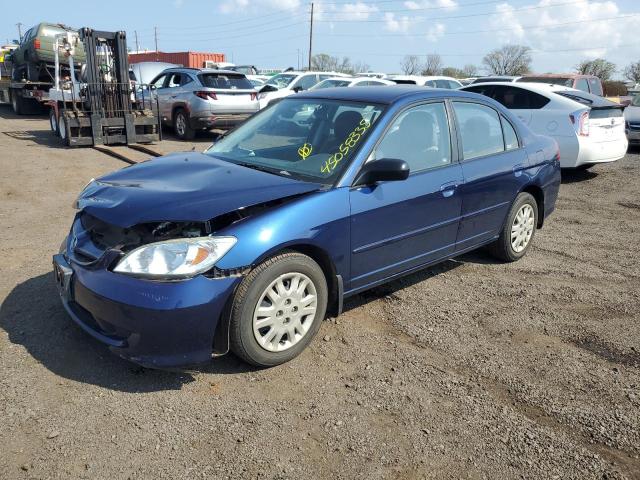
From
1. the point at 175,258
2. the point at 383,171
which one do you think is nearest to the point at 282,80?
the point at 383,171

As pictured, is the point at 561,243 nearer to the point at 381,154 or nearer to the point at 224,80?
the point at 381,154

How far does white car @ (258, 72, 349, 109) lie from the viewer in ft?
49.8

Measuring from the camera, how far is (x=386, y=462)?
8.37ft

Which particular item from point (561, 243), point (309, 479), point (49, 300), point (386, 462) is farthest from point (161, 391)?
point (561, 243)

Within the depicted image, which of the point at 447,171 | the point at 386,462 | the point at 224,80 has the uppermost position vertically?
the point at 224,80

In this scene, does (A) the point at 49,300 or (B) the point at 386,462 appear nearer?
(B) the point at 386,462

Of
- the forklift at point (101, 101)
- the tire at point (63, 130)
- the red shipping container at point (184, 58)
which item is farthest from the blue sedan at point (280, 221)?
the red shipping container at point (184, 58)

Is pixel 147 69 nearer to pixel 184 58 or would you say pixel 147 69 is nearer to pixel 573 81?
pixel 573 81

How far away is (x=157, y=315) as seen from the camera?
2809mm

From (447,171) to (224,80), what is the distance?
10009mm

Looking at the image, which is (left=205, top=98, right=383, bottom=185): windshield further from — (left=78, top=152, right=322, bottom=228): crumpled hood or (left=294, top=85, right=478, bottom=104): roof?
(left=78, top=152, right=322, bottom=228): crumpled hood

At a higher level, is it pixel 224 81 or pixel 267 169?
pixel 224 81

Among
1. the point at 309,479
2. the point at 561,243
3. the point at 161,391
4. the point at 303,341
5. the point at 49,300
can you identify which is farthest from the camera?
the point at 561,243

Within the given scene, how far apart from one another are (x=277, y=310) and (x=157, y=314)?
2.37 feet
